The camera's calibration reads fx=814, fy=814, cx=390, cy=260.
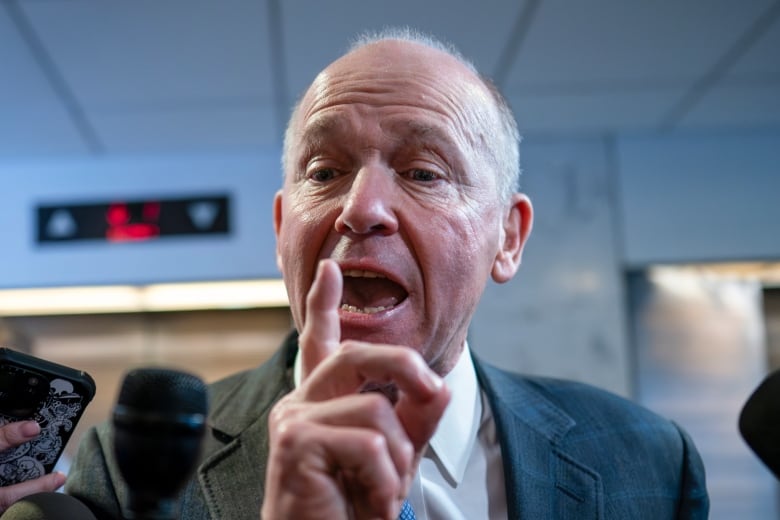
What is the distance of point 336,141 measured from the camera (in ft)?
3.87

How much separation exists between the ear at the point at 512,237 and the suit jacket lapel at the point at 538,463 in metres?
0.20

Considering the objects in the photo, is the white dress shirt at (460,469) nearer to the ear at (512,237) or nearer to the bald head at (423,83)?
the ear at (512,237)

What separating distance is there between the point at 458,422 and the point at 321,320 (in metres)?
0.63

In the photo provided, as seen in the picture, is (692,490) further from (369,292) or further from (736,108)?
(736,108)

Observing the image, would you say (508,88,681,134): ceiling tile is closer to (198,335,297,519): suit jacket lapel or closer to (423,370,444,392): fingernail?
(198,335,297,519): suit jacket lapel

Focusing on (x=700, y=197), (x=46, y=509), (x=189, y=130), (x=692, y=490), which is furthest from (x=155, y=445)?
(x=700, y=197)

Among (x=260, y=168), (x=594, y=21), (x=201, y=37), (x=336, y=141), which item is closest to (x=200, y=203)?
(x=260, y=168)

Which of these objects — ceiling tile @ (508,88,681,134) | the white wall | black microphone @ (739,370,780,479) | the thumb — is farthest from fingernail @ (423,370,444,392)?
the white wall

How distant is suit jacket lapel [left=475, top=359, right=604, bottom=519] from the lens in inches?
49.9

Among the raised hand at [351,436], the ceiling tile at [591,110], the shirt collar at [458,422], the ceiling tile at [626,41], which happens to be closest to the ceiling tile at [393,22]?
the ceiling tile at [626,41]

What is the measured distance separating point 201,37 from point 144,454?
2.31 metres

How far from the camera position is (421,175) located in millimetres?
1180

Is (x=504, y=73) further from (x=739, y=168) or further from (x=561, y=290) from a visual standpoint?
(x=739, y=168)

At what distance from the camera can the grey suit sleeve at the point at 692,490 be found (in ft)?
4.60
